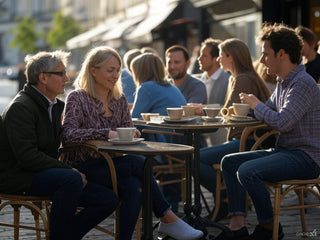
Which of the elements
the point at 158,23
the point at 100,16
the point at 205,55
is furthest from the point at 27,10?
the point at 205,55

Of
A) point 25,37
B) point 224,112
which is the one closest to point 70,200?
point 224,112

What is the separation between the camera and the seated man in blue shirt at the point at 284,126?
17.2 ft

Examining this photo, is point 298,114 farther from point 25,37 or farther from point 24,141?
point 25,37

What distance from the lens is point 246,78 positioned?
21.1 feet

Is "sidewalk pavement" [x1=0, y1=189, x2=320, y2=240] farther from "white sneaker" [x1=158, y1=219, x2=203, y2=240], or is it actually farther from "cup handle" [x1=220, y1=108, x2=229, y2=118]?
"cup handle" [x1=220, y1=108, x2=229, y2=118]

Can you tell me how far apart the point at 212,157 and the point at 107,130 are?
1600mm

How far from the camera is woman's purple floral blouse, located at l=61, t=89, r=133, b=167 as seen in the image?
16.8ft

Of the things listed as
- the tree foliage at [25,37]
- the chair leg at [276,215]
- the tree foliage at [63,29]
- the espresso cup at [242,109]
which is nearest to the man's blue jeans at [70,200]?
the chair leg at [276,215]

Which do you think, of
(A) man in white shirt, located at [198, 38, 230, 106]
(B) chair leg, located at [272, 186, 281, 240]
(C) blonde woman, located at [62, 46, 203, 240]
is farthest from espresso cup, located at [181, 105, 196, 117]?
(A) man in white shirt, located at [198, 38, 230, 106]

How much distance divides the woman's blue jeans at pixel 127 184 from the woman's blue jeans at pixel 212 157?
1402mm

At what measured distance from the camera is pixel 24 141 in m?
4.73

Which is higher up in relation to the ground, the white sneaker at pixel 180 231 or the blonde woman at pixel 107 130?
the blonde woman at pixel 107 130

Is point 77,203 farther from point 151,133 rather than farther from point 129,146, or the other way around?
point 151,133

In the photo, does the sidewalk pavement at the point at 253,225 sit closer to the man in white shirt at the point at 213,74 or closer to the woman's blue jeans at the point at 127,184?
the woman's blue jeans at the point at 127,184
